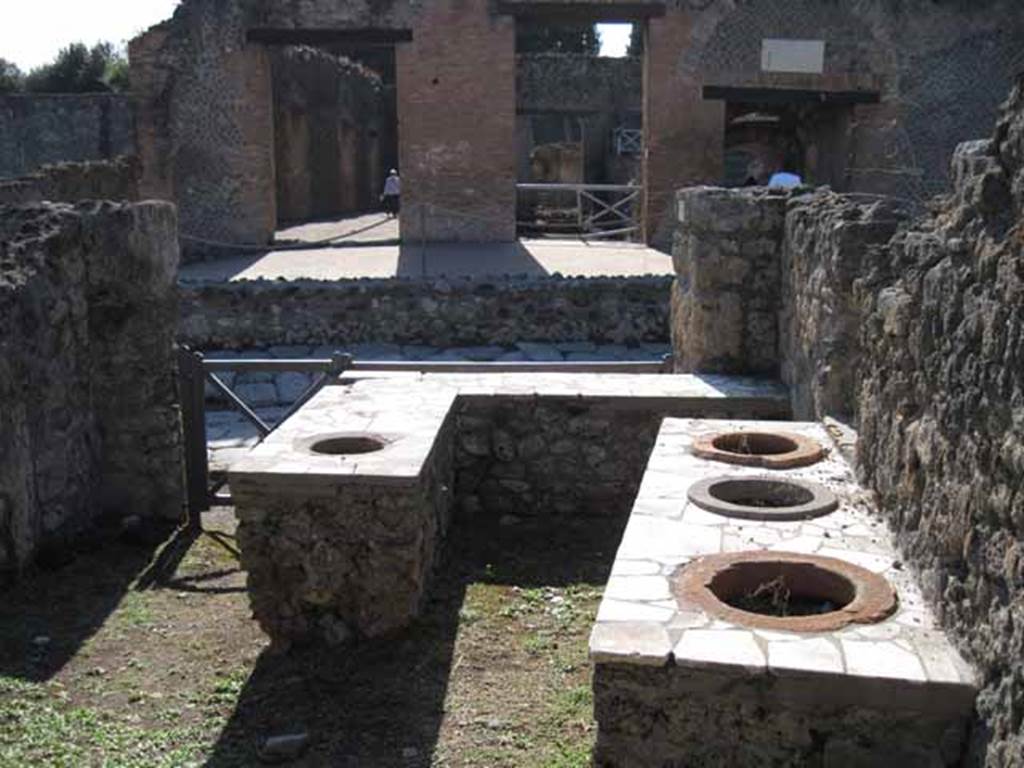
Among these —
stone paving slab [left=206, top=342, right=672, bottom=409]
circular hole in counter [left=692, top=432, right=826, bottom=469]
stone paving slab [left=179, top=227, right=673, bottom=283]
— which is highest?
stone paving slab [left=179, top=227, right=673, bottom=283]

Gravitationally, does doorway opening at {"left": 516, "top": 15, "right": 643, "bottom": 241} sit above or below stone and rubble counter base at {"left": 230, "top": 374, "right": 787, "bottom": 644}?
above

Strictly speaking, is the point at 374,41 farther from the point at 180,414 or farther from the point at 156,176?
the point at 180,414

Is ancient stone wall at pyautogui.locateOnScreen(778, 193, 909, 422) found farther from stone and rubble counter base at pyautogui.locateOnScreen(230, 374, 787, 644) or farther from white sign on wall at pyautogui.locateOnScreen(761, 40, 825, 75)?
white sign on wall at pyautogui.locateOnScreen(761, 40, 825, 75)

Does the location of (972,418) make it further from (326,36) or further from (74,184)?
(326,36)

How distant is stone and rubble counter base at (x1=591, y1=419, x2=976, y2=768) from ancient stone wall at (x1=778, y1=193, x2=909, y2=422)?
180cm

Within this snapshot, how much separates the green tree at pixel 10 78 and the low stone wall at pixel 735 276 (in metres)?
26.6

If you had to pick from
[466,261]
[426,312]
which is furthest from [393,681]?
[466,261]

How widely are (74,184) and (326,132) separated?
1264 cm

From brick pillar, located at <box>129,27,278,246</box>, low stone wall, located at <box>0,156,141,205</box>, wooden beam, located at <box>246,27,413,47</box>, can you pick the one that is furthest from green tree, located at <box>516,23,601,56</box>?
low stone wall, located at <box>0,156,141,205</box>

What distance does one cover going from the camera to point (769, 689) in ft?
10.0

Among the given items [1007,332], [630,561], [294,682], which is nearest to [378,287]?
[294,682]

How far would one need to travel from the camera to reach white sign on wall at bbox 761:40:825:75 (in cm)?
1628

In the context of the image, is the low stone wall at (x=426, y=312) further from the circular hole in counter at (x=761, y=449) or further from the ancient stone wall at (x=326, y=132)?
the ancient stone wall at (x=326, y=132)

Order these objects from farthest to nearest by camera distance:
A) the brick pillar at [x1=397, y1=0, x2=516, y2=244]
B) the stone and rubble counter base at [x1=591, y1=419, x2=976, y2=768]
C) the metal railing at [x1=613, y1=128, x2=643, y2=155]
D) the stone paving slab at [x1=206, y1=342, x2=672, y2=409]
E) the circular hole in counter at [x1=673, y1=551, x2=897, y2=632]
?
1. the metal railing at [x1=613, y1=128, x2=643, y2=155]
2. the brick pillar at [x1=397, y1=0, x2=516, y2=244]
3. the stone paving slab at [x1=206, y1=342, x2=672, y2=409]
4. the circular hole in counter at [x1=673, y1=551, x2=897, y2=632]
5. the stone and rubble counter base at [x1=591, y1=419, x2=976, y2=768]
